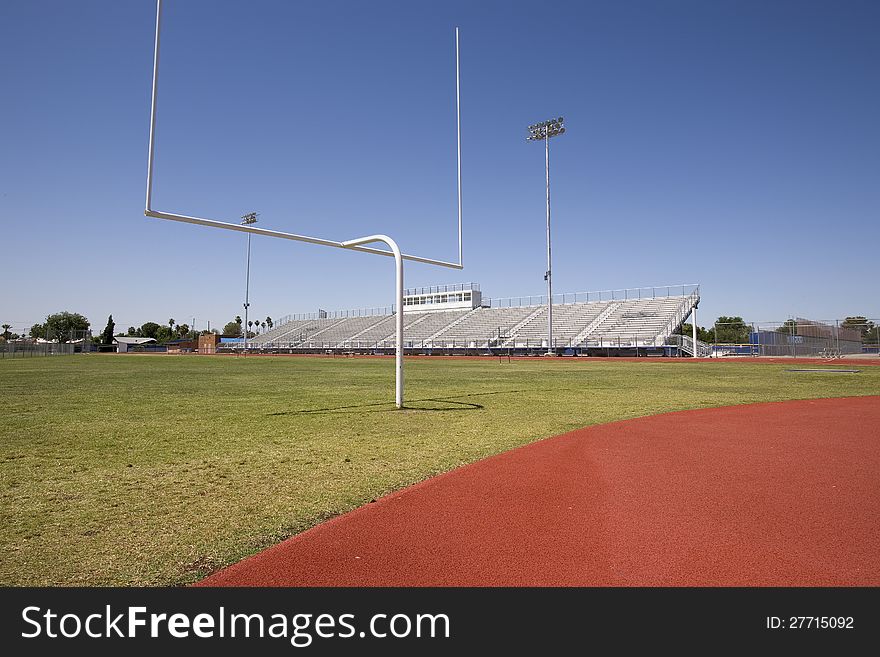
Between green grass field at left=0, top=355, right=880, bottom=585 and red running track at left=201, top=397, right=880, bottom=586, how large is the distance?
404 millimetres

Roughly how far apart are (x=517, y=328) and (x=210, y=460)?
4641 centimetres

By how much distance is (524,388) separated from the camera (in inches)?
524

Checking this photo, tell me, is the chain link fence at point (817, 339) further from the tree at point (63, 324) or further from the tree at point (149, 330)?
the tree at point (149, 330)

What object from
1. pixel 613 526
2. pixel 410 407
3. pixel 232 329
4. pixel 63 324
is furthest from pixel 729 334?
pixel 232 329

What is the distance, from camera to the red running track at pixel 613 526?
8.61ft

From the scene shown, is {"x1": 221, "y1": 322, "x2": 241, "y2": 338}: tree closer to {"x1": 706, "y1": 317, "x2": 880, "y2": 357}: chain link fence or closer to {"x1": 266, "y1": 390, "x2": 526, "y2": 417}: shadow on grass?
{"x1": 706, "y1": 317, "x2": 880, "y2": 357}: chain link fence

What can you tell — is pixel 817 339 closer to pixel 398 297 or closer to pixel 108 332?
pixel 398 297

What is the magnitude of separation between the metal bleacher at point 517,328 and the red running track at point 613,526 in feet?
114

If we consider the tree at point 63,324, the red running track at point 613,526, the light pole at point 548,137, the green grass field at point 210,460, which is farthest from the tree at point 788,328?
the tree at point 63,324

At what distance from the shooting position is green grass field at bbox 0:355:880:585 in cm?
289
